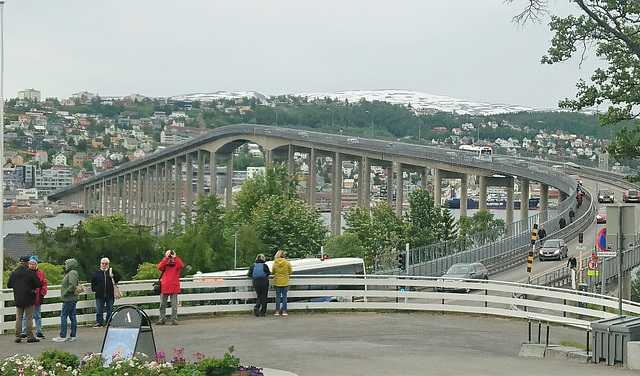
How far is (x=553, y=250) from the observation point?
62.6m

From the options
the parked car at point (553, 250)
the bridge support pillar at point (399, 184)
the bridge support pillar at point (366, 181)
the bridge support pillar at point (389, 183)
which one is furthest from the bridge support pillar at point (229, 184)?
the parked car at point (553, 250)

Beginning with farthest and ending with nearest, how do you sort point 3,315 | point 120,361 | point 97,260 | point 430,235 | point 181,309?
point 430,235 < point 97,260 < point 181,309 < point 3,315 < point 120,361

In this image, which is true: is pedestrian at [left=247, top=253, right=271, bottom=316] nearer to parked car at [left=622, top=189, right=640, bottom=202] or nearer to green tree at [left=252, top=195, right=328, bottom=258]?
green tree at [left=252, top=195, right=328, bottom=258]

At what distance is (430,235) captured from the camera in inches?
3939

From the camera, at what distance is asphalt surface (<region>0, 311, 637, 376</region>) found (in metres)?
17.1

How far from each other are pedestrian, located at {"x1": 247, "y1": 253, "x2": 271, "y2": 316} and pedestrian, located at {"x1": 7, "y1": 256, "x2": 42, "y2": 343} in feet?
17.8

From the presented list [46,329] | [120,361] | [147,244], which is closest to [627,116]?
[46,329]

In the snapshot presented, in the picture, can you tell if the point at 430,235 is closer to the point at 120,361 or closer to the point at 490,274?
the point at 490,274

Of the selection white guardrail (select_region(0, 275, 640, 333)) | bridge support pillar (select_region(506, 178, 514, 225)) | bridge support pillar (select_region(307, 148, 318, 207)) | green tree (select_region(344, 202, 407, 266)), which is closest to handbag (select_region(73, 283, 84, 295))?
white guardrail (select_region(0, 275, 640, 333))

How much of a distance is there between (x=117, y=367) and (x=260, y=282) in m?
10.6

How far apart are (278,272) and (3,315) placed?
19.8ft

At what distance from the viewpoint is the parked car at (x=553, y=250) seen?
205ft

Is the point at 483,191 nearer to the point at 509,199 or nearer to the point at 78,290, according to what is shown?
the point at 509,199

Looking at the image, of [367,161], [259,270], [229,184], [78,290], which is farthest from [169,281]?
[229,184]
